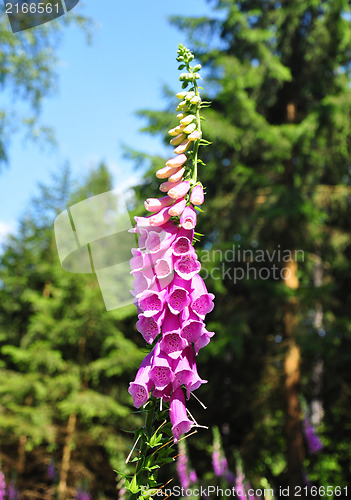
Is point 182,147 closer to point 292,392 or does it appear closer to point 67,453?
point 292,392

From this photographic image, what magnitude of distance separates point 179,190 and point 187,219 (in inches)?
3.0

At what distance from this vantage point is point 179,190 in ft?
3.88

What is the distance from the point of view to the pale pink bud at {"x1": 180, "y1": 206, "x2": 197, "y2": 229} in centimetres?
117

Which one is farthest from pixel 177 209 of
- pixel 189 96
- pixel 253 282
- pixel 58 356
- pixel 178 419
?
pixel 58 356

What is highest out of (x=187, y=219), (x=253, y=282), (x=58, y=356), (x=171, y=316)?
(x=187, y=219)

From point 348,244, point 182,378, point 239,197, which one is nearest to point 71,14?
point 239,197

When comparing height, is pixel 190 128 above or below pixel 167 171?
above

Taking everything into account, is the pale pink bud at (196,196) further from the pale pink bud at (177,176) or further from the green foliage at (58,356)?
the green foliage at (58,356)

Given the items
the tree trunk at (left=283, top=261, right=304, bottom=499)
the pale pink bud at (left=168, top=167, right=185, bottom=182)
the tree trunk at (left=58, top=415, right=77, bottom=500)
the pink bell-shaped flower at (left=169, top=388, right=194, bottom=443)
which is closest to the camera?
the pink bell-shaped flower at (left=169, top=388, right=194, bottom=443)

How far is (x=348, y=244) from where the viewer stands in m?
9.52

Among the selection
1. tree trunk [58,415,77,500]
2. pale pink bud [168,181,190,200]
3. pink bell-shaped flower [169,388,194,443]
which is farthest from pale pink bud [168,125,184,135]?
tree trunk [58,415,77,500]

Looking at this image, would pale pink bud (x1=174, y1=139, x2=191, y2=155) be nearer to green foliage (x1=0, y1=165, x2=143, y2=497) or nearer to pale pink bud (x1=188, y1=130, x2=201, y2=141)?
pale pink bud (x1=188, y1=130, x2=201, y2=141)

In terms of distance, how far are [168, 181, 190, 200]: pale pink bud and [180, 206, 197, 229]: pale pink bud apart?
41mm

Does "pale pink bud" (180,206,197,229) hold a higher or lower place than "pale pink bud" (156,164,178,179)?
lower
